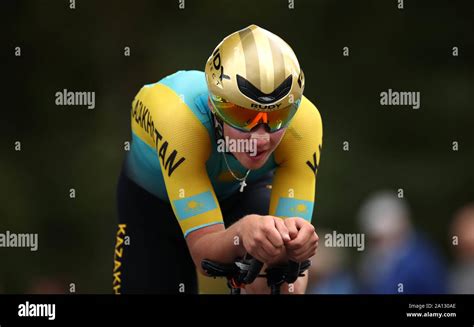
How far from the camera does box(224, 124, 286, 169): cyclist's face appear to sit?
5.35 m

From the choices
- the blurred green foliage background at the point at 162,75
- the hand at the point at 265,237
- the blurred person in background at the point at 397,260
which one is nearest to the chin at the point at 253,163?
the hand at the point at 265,237

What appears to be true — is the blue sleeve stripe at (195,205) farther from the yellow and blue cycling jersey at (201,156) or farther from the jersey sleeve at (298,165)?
the jersey sleeve at (298,165)

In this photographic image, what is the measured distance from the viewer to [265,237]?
4.98 metres

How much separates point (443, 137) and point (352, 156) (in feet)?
3.20

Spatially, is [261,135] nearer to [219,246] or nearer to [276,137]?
[276,137]

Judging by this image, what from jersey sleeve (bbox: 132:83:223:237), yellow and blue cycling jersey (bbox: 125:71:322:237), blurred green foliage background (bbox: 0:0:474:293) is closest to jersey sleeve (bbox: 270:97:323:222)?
yellow and blue cycling jersey (bbox: 125:71:322:237)

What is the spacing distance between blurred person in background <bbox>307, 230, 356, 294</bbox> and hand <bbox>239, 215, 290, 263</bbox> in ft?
10.0

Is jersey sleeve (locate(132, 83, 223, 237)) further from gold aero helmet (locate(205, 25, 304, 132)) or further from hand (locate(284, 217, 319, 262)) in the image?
hand (locate(284, 217, 319, 262))

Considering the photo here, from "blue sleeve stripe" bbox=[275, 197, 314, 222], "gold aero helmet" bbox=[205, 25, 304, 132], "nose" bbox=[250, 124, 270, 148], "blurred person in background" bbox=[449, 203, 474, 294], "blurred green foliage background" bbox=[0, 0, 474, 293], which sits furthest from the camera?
"blurred green foliage background" bbox=[0, 0, 474, 293]

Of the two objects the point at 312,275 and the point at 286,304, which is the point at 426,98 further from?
the point at 286,304

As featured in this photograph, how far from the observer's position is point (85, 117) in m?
10.9

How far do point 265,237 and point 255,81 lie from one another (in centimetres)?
71

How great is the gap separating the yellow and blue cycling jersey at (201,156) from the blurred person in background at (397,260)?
1.39m

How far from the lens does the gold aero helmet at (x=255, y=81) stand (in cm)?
522
